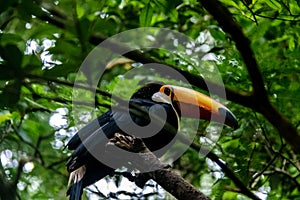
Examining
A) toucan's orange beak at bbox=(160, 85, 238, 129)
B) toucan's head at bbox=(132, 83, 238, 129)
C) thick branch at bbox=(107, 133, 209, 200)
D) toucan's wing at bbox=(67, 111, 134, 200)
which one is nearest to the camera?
thick branch at bbox=(107, 133, 209, 200)

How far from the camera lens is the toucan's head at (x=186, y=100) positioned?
389 cm

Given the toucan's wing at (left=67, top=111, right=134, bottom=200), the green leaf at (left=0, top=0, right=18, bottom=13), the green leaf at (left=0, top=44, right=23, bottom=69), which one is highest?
the green leaf at (left=0, top=0, right=18, bottom=13)

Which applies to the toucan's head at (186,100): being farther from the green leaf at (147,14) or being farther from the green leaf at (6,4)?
the green leaf at (6,4)

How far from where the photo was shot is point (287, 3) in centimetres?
317

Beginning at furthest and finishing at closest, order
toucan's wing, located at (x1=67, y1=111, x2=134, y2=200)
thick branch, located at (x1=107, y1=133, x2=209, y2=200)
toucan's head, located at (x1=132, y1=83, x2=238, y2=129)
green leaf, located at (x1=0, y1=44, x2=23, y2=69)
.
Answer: toucan's head, located at (x1=132, y1=83, x2=238, y2=129) → toucan's wing, located at (x1=67, y1=111, x2=134, y2=200) → thick branch, located at (x1=107, y1=133, x2=209, y2=200) → green leaf, located at (x1=0, y1=44, x2=23, y2=69)

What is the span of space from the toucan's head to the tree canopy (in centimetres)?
9

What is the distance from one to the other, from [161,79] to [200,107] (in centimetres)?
51

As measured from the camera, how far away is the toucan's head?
3893mm

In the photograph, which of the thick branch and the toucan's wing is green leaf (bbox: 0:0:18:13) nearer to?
the thick branch

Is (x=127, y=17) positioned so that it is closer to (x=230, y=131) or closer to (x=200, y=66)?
(x=230, y=131)

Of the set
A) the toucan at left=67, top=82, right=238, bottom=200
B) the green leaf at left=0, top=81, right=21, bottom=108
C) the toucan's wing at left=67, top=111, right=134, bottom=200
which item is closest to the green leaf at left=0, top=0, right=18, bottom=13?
the green leaf at left=0, top=81, right=21, bottom=108

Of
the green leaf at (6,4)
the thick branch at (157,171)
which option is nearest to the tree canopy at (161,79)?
the green leaf at (6,4)

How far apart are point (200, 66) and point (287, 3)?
24.8 inches

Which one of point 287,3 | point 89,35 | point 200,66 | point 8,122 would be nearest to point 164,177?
point 200,66
